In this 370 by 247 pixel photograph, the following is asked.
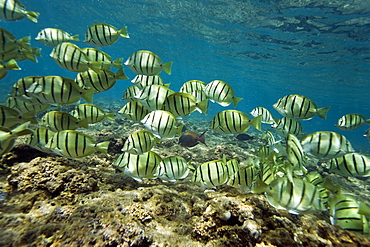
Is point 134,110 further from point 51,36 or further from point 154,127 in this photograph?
point 51,36

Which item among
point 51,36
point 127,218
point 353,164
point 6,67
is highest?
point 51,36

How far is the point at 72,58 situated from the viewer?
10.7ft

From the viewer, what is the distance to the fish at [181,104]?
3381 mm

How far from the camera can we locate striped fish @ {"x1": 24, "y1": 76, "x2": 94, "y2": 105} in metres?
2.84

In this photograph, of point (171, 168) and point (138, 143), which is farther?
point (171, 168)

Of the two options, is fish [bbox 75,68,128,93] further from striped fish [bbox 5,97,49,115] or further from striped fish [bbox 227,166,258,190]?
striped fish [bbox 227,166,258,190]

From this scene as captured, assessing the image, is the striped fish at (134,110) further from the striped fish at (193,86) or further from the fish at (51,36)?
the fish at (51,36)

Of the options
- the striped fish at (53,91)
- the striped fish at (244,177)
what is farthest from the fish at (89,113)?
the striped fish at (244,177)

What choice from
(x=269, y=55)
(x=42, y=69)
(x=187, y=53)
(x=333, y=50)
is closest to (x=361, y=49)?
(x=333, y=50)

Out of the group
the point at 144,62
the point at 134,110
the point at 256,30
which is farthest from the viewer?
the point at 256,30

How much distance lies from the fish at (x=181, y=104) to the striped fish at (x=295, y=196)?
1.66 metres

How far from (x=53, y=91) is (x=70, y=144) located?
2.70 feet

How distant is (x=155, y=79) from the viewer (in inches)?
181

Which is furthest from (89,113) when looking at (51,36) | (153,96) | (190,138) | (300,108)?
(190,138)
